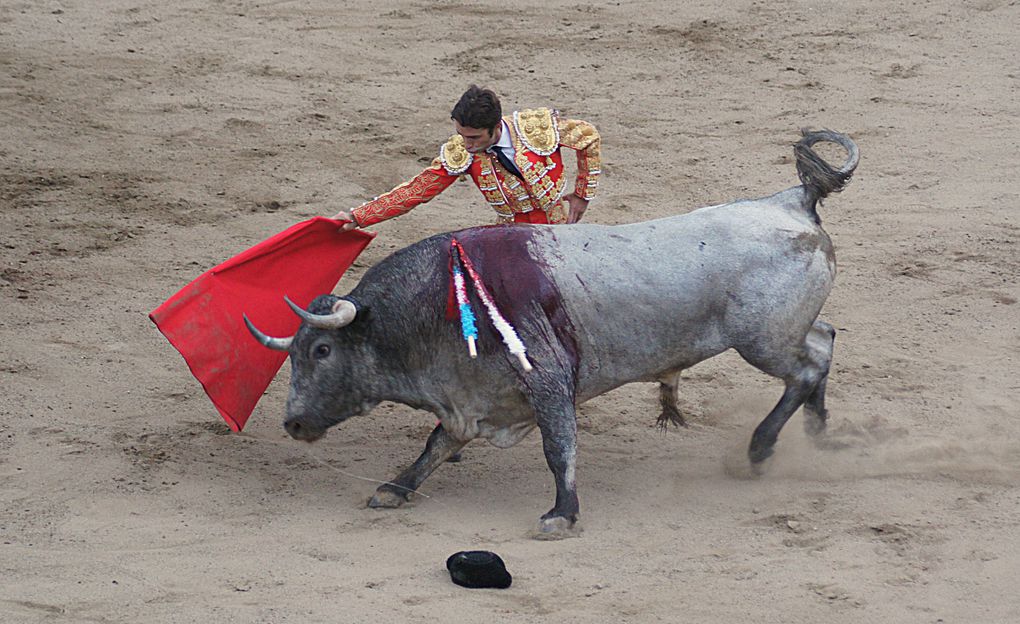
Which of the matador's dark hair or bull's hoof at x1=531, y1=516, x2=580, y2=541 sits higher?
the matador's dark hair

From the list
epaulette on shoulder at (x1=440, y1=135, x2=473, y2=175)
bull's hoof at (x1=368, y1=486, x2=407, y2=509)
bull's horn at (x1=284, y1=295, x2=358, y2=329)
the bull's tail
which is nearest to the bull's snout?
bull's hoof at (x1=368, y1=486, x2=407, y2=509)

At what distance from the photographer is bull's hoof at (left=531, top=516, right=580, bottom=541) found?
594cm

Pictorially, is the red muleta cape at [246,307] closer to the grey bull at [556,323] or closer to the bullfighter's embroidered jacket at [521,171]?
the bullfighter's embroidered jacket at [521,171]

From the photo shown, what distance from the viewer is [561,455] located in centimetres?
601

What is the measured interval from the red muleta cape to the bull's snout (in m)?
0.34

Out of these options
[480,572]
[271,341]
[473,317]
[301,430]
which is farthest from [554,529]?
[271,341]

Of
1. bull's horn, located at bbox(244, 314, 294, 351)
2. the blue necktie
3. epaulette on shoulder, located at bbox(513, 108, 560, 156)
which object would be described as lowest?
bull's horn, located at bbox(244, 314, 294, 351)

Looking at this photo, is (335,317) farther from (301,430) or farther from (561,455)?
(561,455)

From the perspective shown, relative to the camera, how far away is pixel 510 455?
690 centimetres

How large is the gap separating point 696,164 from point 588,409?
3.02 m

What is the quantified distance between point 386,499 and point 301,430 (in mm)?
449

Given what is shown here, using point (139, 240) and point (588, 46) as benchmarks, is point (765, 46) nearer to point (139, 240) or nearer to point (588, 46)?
point (588, 46)

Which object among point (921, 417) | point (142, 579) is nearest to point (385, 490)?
point (142, 579)

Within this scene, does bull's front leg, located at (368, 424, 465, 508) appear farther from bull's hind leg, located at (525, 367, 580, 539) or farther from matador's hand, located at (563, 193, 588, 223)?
matador's hand, located at (563, 193, 588, 223)
